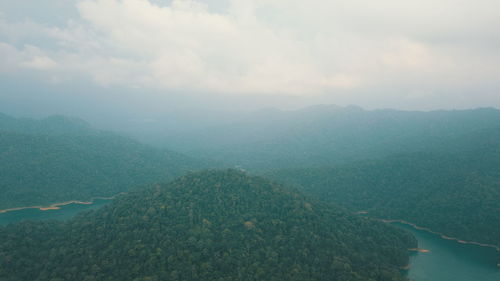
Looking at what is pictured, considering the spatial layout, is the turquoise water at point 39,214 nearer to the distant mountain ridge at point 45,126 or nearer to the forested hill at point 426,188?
the forested hill at point 426,188

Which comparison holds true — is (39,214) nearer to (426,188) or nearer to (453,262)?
(453,262)

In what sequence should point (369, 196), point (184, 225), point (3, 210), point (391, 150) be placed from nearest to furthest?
point (184, 225) < point (3, 210) < point (369, 196) < point (391, 150)

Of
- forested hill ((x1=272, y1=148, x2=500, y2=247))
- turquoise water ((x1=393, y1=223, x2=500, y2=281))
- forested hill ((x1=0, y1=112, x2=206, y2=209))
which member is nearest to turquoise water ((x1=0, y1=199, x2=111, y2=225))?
forested hill ((x1=0, y1=112, x2=206, y2=209))

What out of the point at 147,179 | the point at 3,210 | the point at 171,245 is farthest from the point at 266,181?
the point at 3,210

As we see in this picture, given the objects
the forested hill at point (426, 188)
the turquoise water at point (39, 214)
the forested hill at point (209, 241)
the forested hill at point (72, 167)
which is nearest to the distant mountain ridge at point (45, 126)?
the forested hill at point (72, 167)

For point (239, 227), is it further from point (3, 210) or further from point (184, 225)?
point (3, 210)
